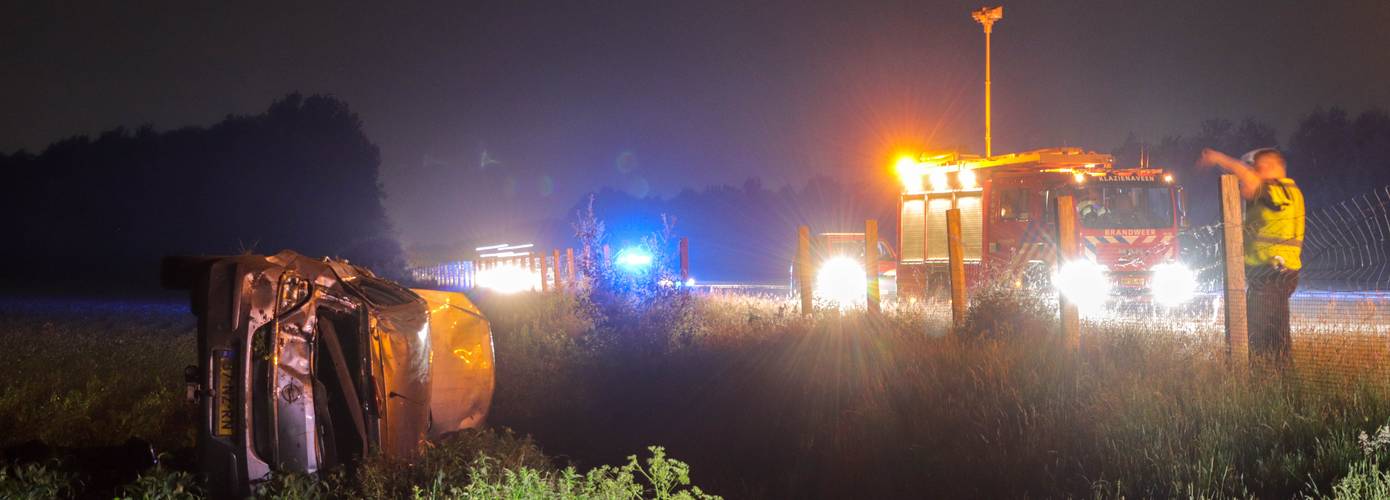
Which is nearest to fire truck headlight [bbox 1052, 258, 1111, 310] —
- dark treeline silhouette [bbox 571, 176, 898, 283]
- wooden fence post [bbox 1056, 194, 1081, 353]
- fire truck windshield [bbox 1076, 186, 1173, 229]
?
fire truck windshield [bbox 1076, 186, 1173, 229]

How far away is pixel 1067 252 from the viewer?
961 centimetres

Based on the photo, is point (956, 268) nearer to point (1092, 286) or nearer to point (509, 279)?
point (1092, 286)

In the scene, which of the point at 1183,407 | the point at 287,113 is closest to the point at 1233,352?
the point at 1183,407

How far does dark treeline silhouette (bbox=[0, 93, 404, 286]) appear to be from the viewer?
60688mm

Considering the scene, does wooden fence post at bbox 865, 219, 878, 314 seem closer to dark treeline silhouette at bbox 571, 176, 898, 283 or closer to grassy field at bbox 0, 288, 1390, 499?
grassy field at bbox 0, 288, 1390, 499

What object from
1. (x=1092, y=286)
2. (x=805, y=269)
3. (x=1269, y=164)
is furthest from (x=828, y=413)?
(x=1092, y=286)

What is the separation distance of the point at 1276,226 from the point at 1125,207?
29.2 ft

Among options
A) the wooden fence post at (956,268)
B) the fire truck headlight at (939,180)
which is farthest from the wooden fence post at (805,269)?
the fire truck headlight at (939,180)

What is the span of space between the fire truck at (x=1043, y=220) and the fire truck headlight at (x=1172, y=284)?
15 millimetres

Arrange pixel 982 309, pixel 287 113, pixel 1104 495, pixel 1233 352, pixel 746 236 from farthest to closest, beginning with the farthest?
pixel 746 236
pixel 287 113
pixel 982 309
pixel 1233 352
pixel 1104 495

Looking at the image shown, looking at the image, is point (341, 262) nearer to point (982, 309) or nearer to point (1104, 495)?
point (1104, 495)

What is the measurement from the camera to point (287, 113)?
242 ft

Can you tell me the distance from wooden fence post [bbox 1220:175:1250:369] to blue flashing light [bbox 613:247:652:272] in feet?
26.0

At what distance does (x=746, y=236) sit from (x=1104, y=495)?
88.6 metres
